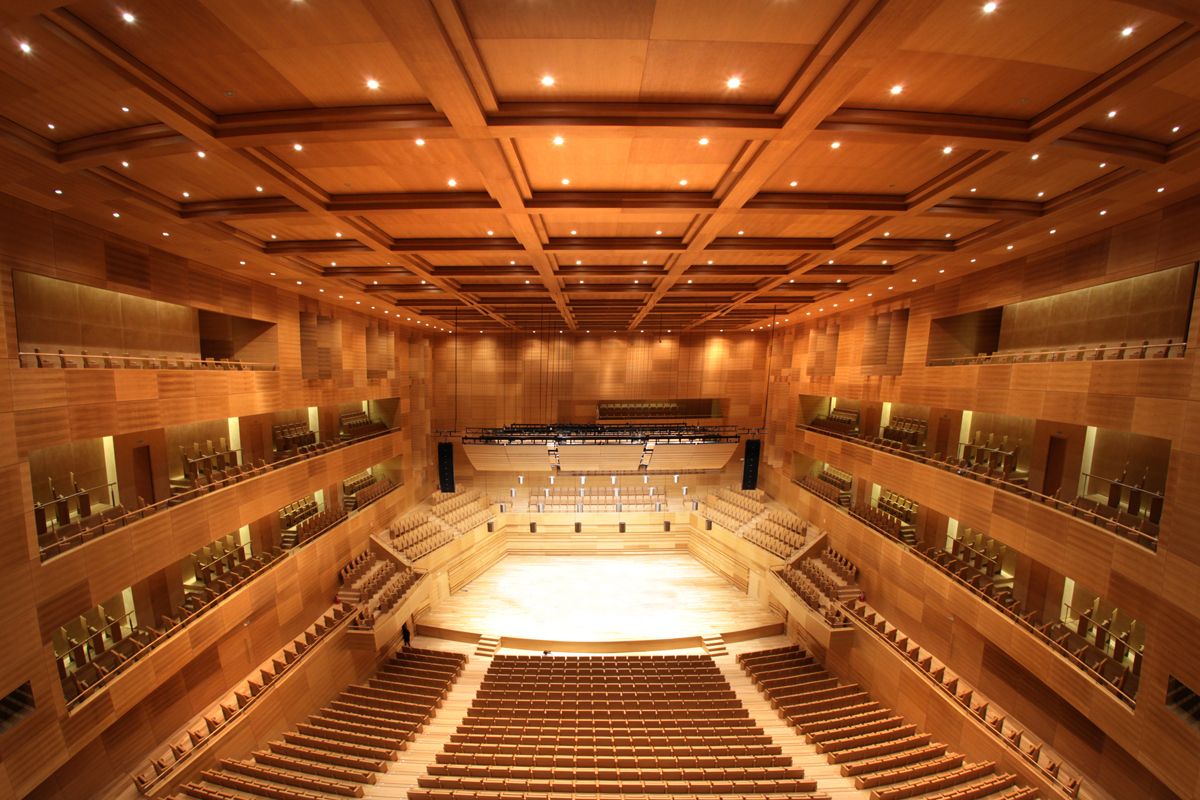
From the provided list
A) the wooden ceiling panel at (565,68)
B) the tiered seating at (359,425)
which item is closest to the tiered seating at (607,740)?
the wooden ceiling panel at (565,68)

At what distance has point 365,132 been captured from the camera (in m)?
4.59

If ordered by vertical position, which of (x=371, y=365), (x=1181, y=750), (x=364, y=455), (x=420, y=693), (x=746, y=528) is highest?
(x=371, y=365)

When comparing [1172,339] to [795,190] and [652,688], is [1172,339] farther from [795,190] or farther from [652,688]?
[652,688]

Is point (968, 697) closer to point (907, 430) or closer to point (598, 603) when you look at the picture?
point (907, 430)

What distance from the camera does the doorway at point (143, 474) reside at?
8.50 m

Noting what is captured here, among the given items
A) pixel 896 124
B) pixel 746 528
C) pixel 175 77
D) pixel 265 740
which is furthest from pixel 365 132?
pixel 746 528

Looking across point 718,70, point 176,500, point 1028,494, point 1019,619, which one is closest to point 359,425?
point 176,500

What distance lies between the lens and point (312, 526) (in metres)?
11.8

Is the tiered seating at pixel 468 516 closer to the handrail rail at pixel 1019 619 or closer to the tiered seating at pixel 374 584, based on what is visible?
the tiered seating at pixel 374 584

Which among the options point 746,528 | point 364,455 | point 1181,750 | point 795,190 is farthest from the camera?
point 746,528

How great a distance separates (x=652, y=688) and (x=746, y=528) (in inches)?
301

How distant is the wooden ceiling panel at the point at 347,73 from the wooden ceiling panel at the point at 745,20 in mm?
2218

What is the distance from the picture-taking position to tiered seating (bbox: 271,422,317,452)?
12.5 meters

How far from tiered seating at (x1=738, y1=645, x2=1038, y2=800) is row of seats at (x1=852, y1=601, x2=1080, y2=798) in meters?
0.43
